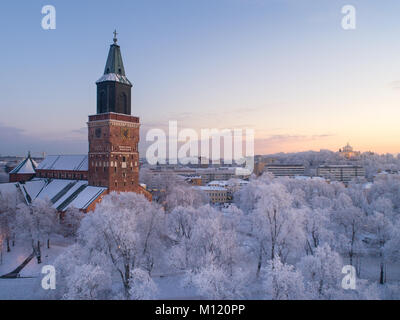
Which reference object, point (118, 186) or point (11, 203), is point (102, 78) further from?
point (11, 203)

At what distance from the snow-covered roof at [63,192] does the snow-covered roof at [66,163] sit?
107 inches

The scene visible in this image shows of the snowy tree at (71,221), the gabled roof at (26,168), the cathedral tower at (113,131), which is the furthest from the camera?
the gabled roof at (26,168)

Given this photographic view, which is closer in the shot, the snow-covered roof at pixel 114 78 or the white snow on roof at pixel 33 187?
the snow-covered roof at pixel 114 78

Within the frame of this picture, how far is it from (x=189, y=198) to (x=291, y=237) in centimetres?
2900

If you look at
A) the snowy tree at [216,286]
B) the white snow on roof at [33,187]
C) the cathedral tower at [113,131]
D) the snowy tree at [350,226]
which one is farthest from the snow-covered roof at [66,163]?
the snowy tree at [350,226]

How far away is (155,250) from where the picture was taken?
27.2 m

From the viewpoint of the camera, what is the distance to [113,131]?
139 ft

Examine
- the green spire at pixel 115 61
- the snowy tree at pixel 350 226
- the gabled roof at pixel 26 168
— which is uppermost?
the green spire at pixel 115 61

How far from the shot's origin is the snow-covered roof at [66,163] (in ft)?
170

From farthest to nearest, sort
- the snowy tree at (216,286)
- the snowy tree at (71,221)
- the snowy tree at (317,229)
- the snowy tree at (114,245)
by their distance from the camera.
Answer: the snowy tree at (71,221) < the snowy tree at (317,229) < the snowy tree at (114,245) < the snowy tree at (216,286)

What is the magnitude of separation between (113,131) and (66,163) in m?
19.1

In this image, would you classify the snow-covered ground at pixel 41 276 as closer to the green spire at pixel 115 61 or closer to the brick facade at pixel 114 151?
the brick facade at pixel 114 151

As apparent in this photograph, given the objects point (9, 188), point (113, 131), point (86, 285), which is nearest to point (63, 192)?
point (9, 188)
